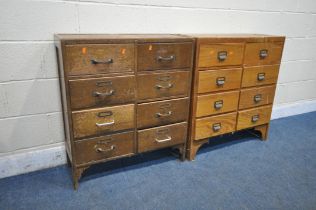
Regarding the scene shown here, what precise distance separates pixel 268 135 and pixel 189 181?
3.81ft

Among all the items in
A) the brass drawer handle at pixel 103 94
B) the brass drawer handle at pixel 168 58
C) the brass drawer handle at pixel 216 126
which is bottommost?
the brass drawer handle at pixel 216 126

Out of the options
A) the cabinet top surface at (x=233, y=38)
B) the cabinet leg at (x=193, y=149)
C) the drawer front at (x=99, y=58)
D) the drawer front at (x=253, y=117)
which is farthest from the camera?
the drawer front at (x=253, y=117)

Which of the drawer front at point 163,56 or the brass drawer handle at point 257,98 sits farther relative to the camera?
the brass drawer handle at point 257,98

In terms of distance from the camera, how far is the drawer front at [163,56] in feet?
5.25

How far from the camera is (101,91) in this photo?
60.8 inches

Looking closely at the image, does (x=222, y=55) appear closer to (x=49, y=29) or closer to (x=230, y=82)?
(x=230, y=82)

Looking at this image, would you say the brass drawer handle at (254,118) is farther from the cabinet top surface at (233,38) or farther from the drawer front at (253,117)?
the cabinet top surface at (233,38)

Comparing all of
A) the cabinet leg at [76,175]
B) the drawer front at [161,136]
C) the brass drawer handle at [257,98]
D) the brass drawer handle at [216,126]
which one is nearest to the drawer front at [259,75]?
the brass drawer handle at [257,98]

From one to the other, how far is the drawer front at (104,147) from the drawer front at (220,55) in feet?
2.38

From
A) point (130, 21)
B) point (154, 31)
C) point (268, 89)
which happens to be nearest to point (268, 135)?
point (268, 89)

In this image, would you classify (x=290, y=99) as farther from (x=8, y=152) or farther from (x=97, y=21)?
(x=8, y=152)

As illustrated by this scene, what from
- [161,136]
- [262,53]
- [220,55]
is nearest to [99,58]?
[161,136]

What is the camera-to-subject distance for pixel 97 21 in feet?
6.01

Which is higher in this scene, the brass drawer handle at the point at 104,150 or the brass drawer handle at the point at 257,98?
the brass drawer handle at the point at 257,98
